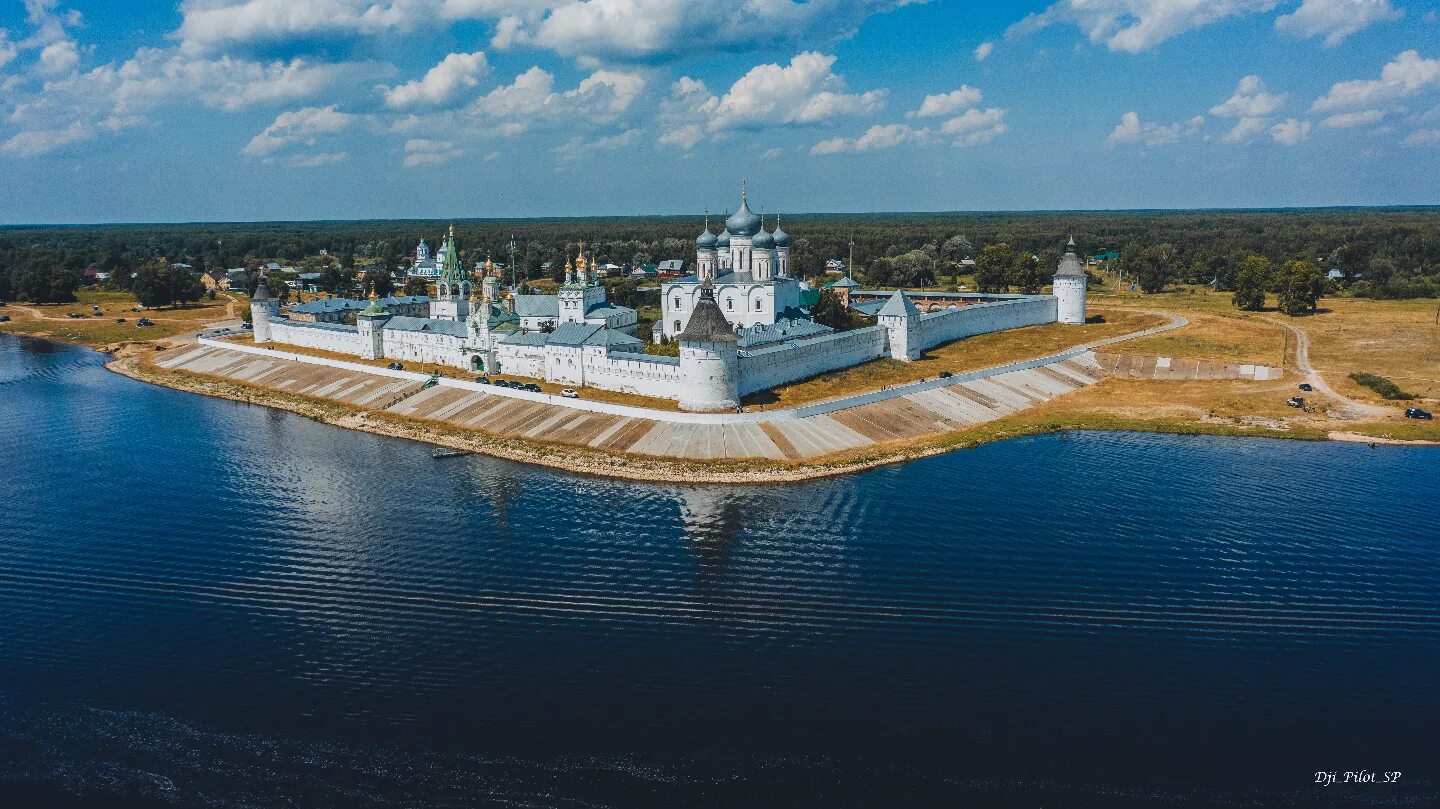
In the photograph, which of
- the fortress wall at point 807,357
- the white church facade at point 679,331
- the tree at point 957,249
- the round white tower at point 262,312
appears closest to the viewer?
the white church facade at point 679,331

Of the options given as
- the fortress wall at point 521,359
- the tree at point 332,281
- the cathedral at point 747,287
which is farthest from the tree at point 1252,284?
the tree at point 332,281

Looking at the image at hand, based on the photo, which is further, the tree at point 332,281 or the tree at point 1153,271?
the tree at point 332,281

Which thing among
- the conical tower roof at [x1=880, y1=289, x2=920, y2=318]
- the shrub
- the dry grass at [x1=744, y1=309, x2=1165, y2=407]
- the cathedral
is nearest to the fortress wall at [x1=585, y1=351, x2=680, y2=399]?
the dry grass at [x1=744, y1=309, x2=1165, y2=407]

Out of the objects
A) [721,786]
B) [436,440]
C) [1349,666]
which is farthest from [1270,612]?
[436,440]

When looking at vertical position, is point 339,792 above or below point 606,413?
below

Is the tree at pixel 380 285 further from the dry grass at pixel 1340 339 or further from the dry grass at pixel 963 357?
the dry grass at pixel 1340 339

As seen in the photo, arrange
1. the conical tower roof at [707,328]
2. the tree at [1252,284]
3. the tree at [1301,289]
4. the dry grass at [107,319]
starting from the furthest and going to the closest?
the dry grass at [107,319], the tree at [1252,284], the tree at [1301,289], the conical tower roof at [707,328]

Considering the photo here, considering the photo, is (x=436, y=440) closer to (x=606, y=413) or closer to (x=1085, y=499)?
(x=606, y=413)

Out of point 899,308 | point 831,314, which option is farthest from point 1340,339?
point 831,314
